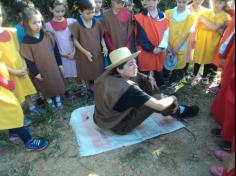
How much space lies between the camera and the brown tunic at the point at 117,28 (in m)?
4.09

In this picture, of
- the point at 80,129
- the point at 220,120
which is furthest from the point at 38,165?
the point at 220,120

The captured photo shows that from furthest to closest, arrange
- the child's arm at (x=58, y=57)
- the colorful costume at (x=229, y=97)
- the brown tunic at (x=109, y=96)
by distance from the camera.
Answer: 1. the child's arm at (x=58, y=57)
2. the brown tunic at (x=109, y=96)
3. the colorful costume at (x=229, y=97)

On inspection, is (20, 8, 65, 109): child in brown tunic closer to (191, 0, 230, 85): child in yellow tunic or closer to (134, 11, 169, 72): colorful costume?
(134, 11, 169, 72): colorful costume

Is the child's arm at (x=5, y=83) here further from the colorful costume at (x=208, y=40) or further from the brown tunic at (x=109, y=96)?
the colorful costume at (x=208, y=40)

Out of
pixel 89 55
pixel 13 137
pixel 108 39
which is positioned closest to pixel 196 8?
pixel 108 39

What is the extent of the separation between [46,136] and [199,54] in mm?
2612

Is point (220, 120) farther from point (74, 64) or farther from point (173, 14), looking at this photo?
point (74, 64)

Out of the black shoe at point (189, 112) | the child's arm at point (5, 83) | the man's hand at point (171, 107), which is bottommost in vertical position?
the black shoe at point (189, 112)

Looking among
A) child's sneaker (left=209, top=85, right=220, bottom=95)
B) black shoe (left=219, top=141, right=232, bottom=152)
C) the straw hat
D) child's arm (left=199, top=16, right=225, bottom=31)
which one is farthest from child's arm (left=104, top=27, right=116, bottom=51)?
black shoe (left=219, top=141, right=232, bottom=152)

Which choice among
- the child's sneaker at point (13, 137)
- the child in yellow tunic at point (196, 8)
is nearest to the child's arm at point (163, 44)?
the child in yellow tunic at point (196, 8)

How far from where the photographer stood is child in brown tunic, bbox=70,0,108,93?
13.1 ft

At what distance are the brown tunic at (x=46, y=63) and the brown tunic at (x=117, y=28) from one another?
2.78ft

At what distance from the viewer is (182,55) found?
4395 millimetres

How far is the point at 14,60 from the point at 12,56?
2.2 inches
